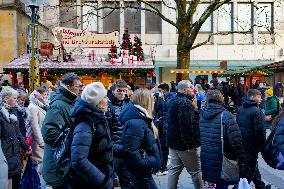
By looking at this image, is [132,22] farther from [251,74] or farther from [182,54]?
[182,54]

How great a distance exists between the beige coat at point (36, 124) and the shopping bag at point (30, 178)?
0.34 ft

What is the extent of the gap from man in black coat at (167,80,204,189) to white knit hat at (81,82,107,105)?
3.35 meters

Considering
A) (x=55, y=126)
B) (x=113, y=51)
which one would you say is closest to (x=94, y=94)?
(x=55, y=126)

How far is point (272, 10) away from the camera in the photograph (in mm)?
40094

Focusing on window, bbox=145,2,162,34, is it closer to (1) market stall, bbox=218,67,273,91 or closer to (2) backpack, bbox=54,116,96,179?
(1) market stall, bbox=218,67,273,91

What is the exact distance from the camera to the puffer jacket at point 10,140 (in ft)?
21.2

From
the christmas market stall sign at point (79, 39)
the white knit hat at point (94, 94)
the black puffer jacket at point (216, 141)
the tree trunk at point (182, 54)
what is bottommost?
the black puffer jacket at point (216, 141)

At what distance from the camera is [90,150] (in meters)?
4.50

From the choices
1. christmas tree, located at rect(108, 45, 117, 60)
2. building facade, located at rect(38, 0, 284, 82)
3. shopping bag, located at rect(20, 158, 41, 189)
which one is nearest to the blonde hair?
shopping bag, located at rect(20, 158, 41, 189)

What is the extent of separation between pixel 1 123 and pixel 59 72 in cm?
1331

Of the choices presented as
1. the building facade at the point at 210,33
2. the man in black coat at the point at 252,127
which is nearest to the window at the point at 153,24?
the building facade at the point at 210,33

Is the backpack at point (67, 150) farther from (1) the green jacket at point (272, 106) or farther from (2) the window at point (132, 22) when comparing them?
(2) the window at point (132, 22)

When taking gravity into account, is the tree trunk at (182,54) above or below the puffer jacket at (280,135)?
above

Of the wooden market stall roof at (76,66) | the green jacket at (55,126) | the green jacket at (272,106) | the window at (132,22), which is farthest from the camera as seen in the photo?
the window at (132,22)
